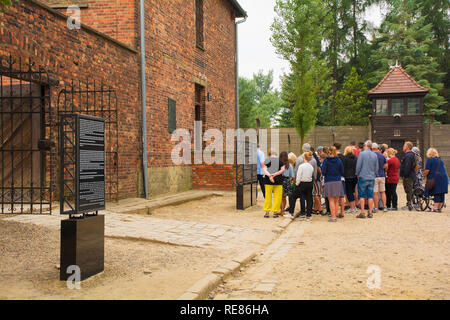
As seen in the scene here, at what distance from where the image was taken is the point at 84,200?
5.00 m

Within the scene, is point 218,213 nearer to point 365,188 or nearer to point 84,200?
point 365,188

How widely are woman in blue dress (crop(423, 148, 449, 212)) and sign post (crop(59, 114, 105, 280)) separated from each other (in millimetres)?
9885

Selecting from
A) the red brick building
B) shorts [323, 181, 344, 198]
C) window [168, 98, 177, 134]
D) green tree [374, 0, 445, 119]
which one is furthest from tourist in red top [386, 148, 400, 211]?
green tree [374, 0, 445, 119]

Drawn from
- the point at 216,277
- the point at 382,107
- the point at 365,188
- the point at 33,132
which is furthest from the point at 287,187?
the point at 382,107

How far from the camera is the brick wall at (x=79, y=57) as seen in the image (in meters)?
8.12

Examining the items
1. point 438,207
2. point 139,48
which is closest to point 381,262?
point 438,207

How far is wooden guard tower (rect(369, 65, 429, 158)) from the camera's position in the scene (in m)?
26.6

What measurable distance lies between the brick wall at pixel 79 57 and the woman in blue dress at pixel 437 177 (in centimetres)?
824

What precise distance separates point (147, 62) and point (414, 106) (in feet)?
65.0

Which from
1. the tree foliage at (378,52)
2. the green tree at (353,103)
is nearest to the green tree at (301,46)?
the tree foliage at (378,52)

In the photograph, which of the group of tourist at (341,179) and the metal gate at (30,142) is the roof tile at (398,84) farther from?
the metal gate at (30,142)

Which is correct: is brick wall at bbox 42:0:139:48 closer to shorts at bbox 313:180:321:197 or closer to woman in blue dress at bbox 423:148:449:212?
shorts at bbox 313:180:321:197

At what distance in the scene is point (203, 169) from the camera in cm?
1647
